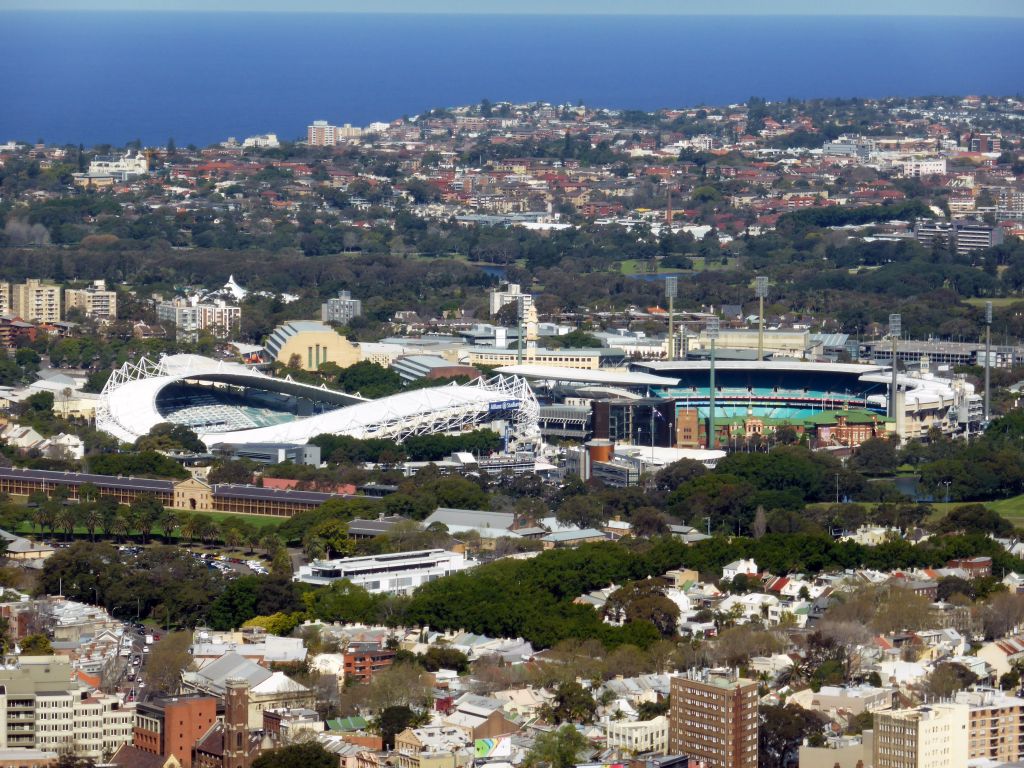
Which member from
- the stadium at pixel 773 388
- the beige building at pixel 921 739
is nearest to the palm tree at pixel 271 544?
the beige building at pixel 921 739

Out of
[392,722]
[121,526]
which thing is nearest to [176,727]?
[392,722]

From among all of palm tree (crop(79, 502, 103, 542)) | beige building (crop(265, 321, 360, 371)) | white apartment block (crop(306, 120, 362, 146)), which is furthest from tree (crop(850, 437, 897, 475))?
white apartment block (crop(306, 120, 362, 146))

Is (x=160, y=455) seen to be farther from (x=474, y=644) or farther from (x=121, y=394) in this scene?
(x=474, y=644)

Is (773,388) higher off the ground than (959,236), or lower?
lower

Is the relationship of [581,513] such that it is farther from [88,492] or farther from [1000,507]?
[88,492]

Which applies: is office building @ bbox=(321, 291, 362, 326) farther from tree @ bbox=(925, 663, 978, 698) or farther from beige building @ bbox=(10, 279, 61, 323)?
tree @ bbox=(925, 663, 978, 698)

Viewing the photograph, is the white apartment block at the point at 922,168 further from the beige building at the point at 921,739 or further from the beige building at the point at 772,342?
the beige building at the point at 921,739
